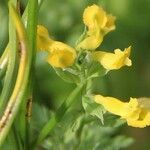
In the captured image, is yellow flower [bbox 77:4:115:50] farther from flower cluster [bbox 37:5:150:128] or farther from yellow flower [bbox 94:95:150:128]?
yellow flower [bbox 94:95:150:128]

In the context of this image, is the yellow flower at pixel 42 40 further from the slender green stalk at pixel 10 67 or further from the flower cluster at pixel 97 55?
the slender green stalk at pixel 10 67

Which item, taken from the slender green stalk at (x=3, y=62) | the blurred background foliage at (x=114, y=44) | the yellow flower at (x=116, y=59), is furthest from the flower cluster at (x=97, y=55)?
the blurred background foliage at (x=114, y=44)

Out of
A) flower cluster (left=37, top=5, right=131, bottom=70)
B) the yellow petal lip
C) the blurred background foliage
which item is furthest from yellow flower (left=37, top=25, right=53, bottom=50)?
the blurred background foliage

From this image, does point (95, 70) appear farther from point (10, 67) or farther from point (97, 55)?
point (10, 67)

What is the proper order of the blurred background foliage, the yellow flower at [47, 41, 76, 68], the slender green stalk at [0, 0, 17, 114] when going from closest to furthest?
1. the slender green stalk at [0, 0, 17, 114]
2. the yellow flower at [47, 41, 76, 68]
3. the blurred background foliage

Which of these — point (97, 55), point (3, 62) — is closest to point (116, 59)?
point (97, 55)

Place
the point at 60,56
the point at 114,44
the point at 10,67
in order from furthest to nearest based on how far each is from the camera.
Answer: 1. the point at 114,44
2. the point at 60,56
3. the point at 10,67
